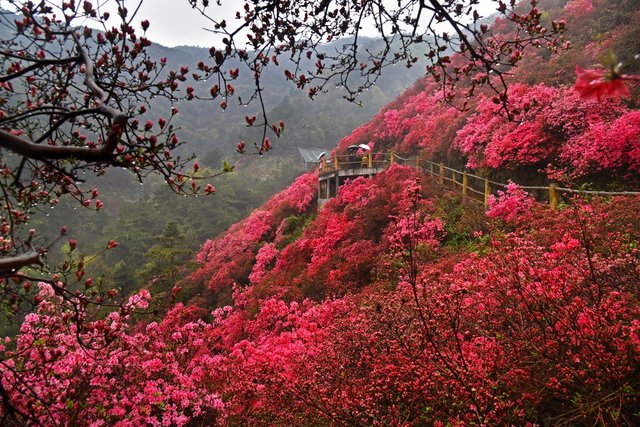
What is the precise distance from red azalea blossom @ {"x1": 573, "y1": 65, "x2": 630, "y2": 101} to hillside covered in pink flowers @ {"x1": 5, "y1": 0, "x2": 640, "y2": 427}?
0.02 m

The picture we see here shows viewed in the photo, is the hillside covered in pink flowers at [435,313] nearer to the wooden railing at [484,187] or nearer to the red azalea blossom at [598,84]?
the red azalea blossom at [598,84]

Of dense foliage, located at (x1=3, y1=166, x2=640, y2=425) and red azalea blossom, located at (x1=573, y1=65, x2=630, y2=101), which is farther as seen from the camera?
dense foliage, located at (x1=3, y1=166, x2=640, y2=425)

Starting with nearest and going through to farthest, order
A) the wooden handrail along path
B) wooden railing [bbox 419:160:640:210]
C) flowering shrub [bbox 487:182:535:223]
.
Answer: wooden railing [bbox 419:160:640:210]
flowering shrub [bbox 487:182:535:223]
the wooden handrail along path

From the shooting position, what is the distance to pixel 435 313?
4.05 meters

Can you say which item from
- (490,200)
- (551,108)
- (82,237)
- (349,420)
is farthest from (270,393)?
(82,237)

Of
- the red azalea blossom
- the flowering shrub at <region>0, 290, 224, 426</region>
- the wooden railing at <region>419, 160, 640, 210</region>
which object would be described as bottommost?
the flowering shrub at <region>0, 290, 224, 426</region>

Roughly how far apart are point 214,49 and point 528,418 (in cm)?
415

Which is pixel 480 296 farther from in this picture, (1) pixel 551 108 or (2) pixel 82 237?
(2) pixel 82 237

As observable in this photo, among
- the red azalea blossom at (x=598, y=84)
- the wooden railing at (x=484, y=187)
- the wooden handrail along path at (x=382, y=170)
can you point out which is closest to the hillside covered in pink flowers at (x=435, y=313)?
the red azalea blossom at (x=598, y=84)

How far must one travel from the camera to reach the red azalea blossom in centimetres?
85

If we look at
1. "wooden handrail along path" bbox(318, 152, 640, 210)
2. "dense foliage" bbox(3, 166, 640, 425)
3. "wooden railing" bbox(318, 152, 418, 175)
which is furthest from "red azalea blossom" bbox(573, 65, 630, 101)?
"wooden railing" bbox(318, 152, 418, 175)

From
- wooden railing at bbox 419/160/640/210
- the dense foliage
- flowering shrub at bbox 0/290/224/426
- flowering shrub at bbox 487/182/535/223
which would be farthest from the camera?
flowering shrub at bbox 487/182/535/223

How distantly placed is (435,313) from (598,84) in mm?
3523

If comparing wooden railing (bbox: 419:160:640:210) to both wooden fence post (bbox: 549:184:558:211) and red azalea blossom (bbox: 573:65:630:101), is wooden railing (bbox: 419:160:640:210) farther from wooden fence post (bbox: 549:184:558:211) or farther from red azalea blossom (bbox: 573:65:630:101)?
red azalea blossom (bbox: 573:65:630:101)
